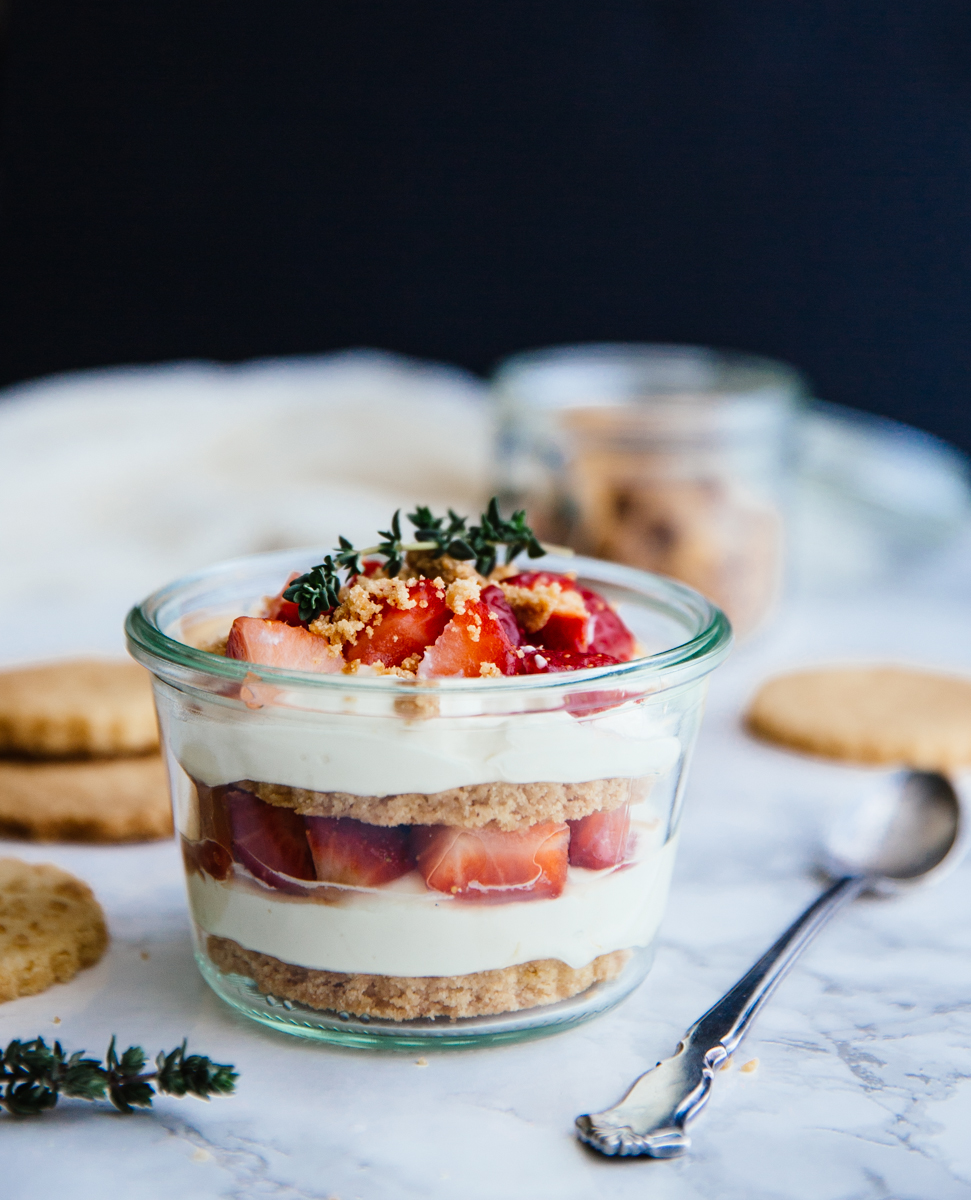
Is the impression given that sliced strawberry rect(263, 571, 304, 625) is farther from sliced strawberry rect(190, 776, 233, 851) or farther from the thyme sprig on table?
sliced strawberry rect(190, 776, 233, 851)

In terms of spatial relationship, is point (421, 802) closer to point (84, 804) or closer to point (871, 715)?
point (84, 804)

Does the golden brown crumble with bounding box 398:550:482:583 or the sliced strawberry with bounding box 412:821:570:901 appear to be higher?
the golden brown crumble with bounding box 398:550:482:583

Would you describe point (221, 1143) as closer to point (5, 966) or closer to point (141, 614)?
point (5, 966)

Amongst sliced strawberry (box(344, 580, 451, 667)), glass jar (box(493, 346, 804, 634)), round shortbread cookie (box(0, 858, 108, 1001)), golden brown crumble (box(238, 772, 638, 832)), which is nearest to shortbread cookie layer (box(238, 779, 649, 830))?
golden brown crumble (box(238, 772, 638, 832))

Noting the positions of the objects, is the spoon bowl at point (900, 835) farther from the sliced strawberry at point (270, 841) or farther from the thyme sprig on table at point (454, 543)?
the sliced strawberry at point (270, 841)

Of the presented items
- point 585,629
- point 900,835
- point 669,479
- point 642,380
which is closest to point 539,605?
point 585,629
